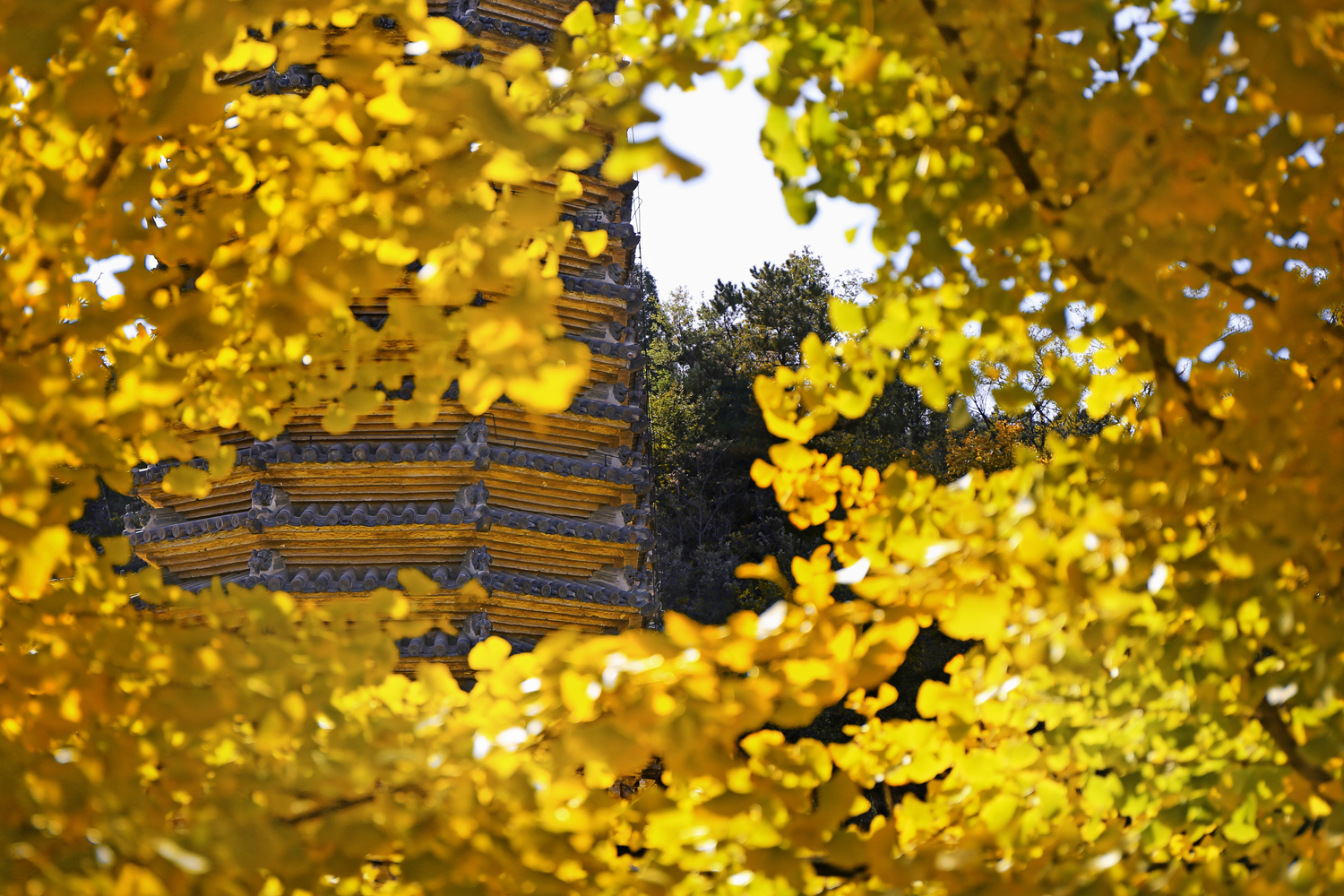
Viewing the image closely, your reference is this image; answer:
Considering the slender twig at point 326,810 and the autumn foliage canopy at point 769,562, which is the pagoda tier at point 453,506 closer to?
the autumn foliage canopy at point 769,562

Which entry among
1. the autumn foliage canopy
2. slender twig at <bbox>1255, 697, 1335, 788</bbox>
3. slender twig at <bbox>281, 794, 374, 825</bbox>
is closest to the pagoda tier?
the autumn foliage canopy

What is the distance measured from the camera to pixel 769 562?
1.65 meters

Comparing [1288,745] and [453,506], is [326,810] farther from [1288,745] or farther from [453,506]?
[453,506]

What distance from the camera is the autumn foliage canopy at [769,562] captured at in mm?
1102

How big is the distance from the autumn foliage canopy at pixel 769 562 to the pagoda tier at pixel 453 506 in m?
4.96

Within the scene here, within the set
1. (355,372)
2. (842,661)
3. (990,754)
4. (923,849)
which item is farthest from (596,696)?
(355,372)

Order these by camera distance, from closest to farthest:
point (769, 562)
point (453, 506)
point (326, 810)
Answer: point (326, 810), point (769, 562), point (453, 506)

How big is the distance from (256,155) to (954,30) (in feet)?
3.32

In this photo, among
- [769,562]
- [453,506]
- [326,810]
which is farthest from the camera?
[453,506]

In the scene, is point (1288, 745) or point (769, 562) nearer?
point (1288, 745)

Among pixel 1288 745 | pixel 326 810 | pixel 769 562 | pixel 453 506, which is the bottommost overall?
pixel 1288 745

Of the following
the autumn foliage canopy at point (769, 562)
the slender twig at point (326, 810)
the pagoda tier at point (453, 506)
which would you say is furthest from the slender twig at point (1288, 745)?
the pagoda tier at point (453, 506)

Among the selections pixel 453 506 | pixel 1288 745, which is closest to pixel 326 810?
pixel 1288 745

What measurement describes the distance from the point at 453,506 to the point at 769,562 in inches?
212
